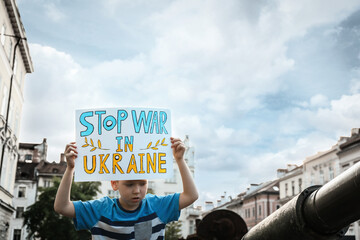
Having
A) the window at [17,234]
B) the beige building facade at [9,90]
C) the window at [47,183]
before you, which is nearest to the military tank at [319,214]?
the beige building facade at [9,90]

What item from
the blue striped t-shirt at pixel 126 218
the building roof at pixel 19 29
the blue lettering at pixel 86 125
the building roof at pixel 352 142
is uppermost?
the building roof at pixel 19 29

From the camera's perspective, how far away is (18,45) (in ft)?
108

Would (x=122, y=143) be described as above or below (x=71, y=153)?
above

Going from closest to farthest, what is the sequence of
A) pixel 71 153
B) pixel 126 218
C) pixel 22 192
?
pixel 126 218
pixel 71 153
pixel 22 192

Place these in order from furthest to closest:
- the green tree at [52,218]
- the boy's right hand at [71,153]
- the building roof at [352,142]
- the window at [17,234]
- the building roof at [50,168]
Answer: the building roof at [50,168] → the window at [17,234] → the building roof at [352,142] → the green tree at [52,218] → the boy's right hand at [71,153]

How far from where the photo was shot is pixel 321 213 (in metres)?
2.12

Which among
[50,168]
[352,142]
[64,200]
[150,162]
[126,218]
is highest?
[50,168]

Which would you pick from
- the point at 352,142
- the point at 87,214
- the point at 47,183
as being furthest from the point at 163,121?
the point at 47,183

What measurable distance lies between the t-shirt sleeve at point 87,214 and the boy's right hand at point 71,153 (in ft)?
1.01

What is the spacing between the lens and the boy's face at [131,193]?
344cm

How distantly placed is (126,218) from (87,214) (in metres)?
0.26

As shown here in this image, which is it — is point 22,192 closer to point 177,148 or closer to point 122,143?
point 122,143

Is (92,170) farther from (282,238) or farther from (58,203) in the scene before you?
(282,238)

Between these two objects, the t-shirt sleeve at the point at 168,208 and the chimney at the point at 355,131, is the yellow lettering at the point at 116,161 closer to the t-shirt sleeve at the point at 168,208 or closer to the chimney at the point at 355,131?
the t-shirt sleeve at the point at 168,208
